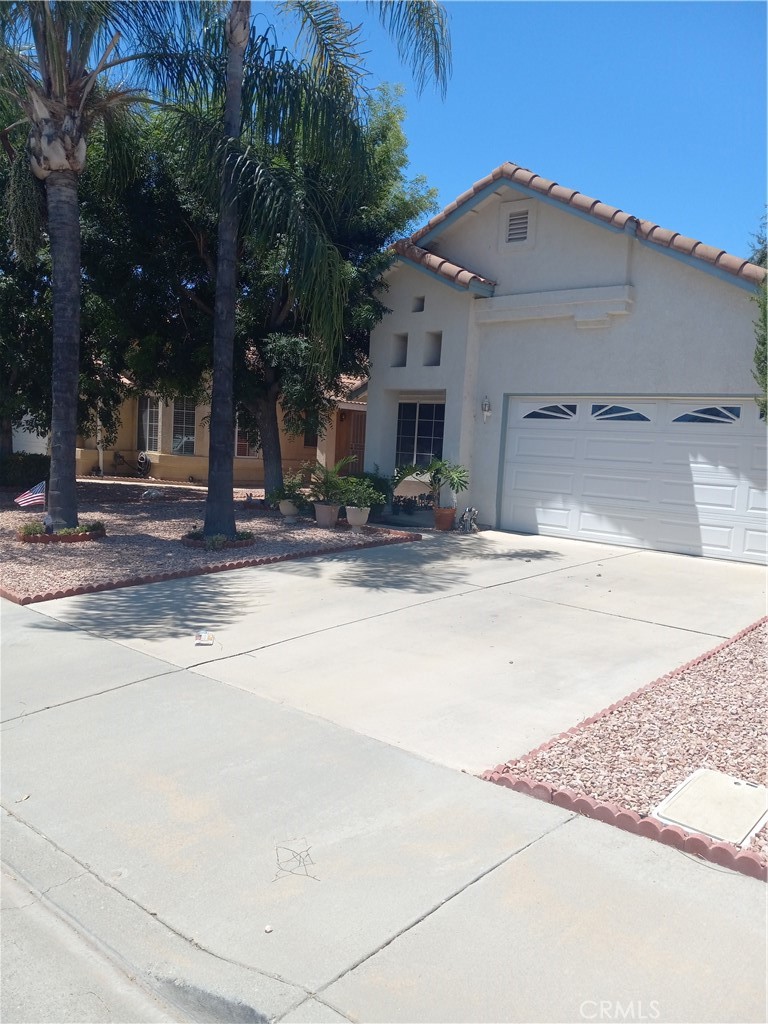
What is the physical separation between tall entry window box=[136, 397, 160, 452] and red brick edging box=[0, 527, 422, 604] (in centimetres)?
1416

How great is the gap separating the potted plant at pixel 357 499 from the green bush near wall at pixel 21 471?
8588mm

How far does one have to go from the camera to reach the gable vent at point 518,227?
1391 cm

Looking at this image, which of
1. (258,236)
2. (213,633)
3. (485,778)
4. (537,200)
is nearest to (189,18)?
(258,236)

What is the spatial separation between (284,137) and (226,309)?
2695 millimetres

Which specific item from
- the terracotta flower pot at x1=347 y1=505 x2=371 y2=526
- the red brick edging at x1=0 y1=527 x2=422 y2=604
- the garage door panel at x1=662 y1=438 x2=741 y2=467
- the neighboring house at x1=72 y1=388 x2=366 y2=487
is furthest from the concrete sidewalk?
the neighboring house at x1=72 y1=388 x2=366 y2=487

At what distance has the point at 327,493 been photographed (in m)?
14.0

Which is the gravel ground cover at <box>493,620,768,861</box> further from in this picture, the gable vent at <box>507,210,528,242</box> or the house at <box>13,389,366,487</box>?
the house at <box>13,389,366,487</box>

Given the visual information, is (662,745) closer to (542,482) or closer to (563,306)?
(542,482)

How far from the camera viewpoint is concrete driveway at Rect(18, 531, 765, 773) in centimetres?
599

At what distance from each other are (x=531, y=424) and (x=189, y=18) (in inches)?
308

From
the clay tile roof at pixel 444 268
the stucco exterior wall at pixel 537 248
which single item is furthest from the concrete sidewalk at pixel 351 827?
the clay tile roof at pixel 444 268

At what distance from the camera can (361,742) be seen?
547 cm

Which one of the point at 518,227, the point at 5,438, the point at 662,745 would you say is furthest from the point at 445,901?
the point at 5,438

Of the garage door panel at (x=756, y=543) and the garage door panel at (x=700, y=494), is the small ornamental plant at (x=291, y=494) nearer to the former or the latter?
the garage door panel at (x=700, y=494)
